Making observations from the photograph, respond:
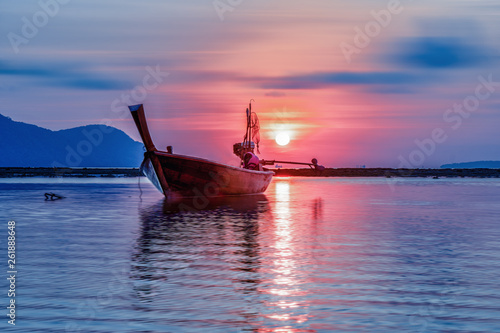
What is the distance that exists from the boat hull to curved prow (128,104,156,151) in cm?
73

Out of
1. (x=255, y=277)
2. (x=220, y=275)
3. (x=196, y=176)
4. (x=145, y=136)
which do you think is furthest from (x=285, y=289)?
(x=196, y=176)

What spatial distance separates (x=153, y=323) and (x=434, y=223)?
67.5 feet

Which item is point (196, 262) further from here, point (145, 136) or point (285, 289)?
point (145, 136)

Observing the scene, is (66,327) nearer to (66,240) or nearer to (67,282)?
(67,282)

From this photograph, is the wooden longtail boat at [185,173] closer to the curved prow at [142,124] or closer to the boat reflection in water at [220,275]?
the curved prow at [142,124]

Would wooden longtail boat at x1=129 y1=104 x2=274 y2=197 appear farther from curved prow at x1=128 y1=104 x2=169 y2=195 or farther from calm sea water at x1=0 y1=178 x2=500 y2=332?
calm sea water at x1=0 y1=178 x2=500 y2=332

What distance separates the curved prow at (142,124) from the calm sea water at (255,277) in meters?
12.2

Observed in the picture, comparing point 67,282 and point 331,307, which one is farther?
point 67,282

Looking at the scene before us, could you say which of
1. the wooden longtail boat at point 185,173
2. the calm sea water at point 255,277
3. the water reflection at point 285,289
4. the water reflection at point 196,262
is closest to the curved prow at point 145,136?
the wooden longtail boat at point 185,173

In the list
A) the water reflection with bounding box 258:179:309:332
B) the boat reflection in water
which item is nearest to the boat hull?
the boat reflection in water

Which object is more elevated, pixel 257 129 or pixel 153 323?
pixel 257 129

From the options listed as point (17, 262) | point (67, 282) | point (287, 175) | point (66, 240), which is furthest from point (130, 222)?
point (287, 175)

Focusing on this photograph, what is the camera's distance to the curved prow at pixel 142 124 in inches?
1484

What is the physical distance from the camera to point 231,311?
1012 centimetres
